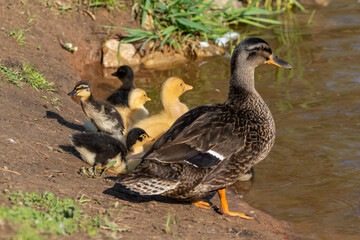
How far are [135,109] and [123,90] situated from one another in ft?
2.01

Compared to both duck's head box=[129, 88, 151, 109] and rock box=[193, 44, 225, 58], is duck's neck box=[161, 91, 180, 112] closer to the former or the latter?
duck's head box=[129, 88, 151, 109]

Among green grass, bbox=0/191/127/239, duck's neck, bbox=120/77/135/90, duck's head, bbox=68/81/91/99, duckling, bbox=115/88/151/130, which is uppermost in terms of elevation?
duck's head, bbox=68/81/91/99

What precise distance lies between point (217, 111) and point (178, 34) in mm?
5080

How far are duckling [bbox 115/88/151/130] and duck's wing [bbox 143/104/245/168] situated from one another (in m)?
2.30

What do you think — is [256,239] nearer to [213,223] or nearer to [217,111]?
[213,223]

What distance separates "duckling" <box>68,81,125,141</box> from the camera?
21.0ft

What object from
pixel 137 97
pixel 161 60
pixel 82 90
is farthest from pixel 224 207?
pixel 161 60

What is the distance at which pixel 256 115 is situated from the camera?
5258 millimetres

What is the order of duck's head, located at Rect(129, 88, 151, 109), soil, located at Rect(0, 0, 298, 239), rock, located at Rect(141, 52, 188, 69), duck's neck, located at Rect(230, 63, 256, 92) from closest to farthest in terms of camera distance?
soil, located at Rect(0, 0, 298, 239), duck's neck, located at Rect(230, 63, 256, 92), duck's head, located at Rect(129, 88, 151, 109), rock, located at Rect(141, 52, 188, 69)

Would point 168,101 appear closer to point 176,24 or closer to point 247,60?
point 247,60

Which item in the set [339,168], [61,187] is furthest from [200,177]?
[339,168]

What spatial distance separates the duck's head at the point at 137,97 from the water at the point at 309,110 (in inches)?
31.7

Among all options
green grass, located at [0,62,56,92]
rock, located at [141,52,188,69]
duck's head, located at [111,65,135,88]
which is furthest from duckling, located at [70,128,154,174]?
rock, located at [141,52,188,69]

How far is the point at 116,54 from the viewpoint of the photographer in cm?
972
